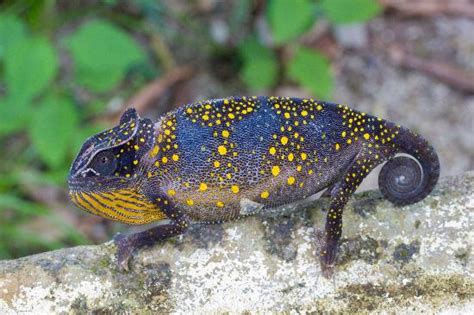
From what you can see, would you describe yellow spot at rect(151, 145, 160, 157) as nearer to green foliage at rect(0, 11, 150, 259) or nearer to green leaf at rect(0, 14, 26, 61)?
green foliage at rect(0, 11, 150, 259)

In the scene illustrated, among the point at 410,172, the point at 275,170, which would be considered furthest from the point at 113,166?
the point at 410,172

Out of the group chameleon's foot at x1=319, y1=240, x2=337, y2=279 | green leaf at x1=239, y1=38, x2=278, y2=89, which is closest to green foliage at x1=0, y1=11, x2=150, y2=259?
green leaf at x1=239, y1=38, x2=278, y2=89

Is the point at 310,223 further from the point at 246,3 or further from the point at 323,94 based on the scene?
the point at 246,3

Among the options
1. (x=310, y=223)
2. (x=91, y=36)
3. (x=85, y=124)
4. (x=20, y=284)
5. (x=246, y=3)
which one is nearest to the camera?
(x=20, y=284)

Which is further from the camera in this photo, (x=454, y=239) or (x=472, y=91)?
(x=472, y=91)

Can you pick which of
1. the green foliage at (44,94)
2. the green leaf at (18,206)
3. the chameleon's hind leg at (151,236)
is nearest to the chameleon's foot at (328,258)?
the chameleon's hind leg at (151,236)

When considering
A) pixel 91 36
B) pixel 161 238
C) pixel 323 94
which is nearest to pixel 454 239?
pixel 161 238
